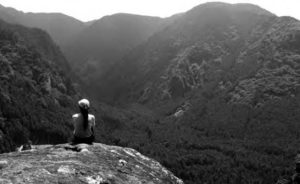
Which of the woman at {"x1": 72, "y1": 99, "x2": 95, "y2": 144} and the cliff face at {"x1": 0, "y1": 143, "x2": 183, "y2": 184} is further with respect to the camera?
the woman at {"x1": 72, "y1": 99, "x2": 95, "y2": 144}

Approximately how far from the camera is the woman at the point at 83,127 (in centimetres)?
1872

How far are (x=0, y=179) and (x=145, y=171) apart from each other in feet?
18.9

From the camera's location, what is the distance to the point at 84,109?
62.0 ft

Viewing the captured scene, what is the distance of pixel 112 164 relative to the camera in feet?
53.0

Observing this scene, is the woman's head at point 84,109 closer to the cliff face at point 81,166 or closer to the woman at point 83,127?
the woman at point 83,127

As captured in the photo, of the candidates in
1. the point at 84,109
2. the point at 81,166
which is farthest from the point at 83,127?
the point at 81,166

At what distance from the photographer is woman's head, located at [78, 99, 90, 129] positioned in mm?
18750

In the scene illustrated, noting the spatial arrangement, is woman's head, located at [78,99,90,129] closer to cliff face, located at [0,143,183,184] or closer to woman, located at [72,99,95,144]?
woman, located at [72,99,95,144]

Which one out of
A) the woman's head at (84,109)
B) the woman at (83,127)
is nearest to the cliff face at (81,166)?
the woman at (83,127)

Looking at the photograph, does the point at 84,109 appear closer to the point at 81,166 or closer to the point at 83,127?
the point at 83,127

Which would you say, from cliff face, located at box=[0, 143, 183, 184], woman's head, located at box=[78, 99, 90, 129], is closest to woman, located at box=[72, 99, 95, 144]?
woman's head, located at box=[78, 99, 90, 129]

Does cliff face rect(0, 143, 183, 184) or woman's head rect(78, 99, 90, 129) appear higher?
woman's head rect(78, 99, 90, 129)

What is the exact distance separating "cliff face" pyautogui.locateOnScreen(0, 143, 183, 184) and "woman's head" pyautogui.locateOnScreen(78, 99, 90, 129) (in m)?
1.81

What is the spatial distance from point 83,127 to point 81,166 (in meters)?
4.48
